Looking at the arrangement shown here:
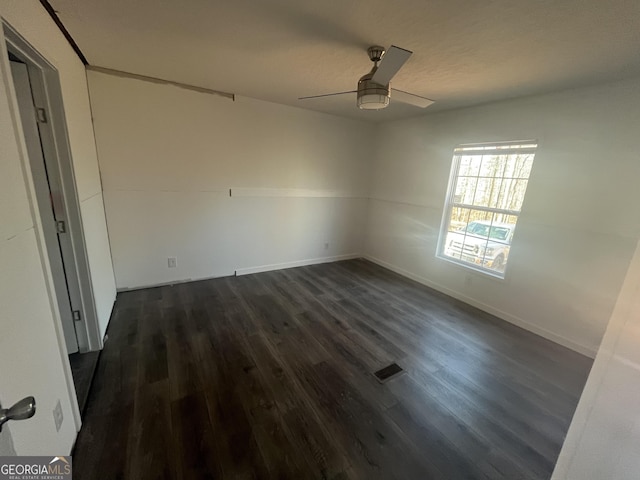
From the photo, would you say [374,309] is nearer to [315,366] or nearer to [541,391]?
[315,366]

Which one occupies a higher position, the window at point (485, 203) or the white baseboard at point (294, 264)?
the window at point (485, 203)

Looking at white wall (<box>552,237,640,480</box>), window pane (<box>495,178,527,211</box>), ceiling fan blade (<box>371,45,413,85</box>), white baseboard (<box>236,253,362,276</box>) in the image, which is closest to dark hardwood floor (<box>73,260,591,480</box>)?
white baseboard (<box>236,253,362,276</box>)

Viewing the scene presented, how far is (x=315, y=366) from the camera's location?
214 centimetres

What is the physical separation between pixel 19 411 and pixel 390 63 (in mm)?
2147

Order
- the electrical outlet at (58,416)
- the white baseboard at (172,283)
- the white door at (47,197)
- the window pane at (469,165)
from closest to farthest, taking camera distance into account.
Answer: the electrical outlet at (58,416)
the white door at (47,197)
the white baseboard at (172,283)
the window pane at (469,165)

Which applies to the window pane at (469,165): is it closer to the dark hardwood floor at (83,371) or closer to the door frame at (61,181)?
the door frame at (61,181)

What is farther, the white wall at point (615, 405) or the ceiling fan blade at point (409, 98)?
the ceiling fan blade at point (409, 98)

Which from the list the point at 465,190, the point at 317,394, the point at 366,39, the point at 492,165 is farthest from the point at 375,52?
the point at 317,394

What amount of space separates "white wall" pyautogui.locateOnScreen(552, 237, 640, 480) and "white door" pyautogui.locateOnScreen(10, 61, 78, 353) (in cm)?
288

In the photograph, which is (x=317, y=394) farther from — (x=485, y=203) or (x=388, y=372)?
(x=485, y=203)

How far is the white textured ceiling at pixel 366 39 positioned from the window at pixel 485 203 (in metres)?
0.70

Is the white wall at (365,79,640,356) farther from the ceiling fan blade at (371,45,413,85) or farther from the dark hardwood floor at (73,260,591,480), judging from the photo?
the ceiling fan blade at (371,45,413,85)

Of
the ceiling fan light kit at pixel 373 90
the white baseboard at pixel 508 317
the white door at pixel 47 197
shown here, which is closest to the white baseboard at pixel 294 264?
the white baseboard at pixel 508 317

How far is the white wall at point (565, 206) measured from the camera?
2.22m
